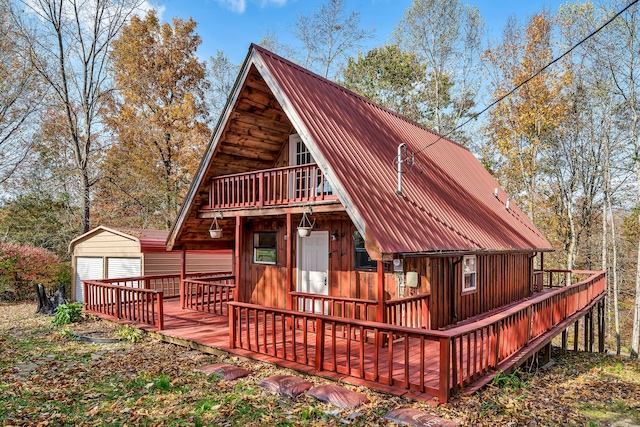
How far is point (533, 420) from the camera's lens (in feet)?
16.4

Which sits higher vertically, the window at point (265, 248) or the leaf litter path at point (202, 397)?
the window at point (265, 248)

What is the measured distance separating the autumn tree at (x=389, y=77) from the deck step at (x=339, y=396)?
23.6 meters

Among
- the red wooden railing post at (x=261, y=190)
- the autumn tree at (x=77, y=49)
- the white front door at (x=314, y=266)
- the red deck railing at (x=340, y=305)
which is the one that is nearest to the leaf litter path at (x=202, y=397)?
the red deck railing at (x=340, y=305)

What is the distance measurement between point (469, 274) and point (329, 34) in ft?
65.0

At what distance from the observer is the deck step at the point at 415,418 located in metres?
4.56

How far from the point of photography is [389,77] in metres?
26.5

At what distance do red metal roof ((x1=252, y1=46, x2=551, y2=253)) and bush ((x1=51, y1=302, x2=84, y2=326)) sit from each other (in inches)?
319

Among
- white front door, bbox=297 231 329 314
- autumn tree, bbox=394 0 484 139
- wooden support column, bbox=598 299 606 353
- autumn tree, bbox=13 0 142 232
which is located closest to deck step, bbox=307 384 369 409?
white front door, bbox=297 231 329 314

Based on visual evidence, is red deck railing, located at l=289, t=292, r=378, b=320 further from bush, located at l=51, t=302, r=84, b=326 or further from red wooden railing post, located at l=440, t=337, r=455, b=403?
bush, located at l=51, t=302, r=84, b=326

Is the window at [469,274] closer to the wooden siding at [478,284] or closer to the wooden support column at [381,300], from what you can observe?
the wooden siding at [478,284]

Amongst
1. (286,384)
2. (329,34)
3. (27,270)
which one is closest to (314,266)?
(286,384)

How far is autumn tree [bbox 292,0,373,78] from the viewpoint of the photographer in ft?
81.7

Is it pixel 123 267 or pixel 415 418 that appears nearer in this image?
pixel 415 418

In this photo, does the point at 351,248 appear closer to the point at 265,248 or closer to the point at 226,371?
the point at 265,248
